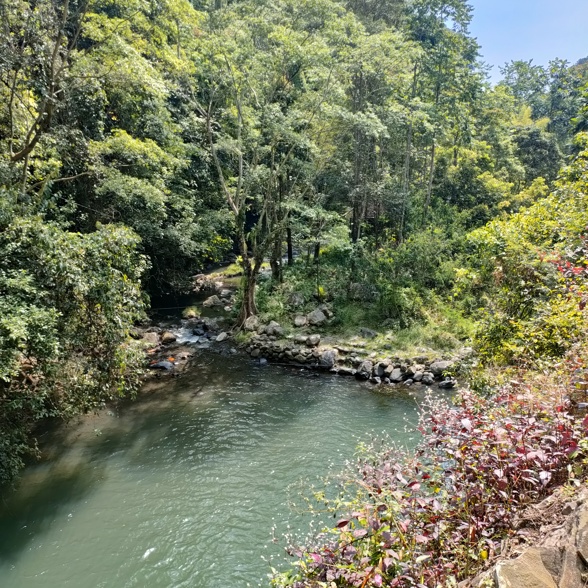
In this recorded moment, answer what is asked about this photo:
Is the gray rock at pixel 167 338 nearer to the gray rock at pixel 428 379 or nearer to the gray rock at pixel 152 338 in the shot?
the gray rock at pixel 152 338

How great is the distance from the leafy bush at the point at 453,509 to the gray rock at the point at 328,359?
10.7 m

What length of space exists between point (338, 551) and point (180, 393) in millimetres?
10059

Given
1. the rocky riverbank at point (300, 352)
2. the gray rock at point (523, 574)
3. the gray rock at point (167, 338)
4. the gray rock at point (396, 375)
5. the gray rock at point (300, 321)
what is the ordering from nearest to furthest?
the gray rock at point (523, 574) < the gray rock at point (396, 375) < the rocky riverbank at point (300, 352) < the gray rock at point (167, 338) < the gray rock at point (300, 321)

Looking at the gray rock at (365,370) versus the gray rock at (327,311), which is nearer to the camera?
the gray rock at (365,370)

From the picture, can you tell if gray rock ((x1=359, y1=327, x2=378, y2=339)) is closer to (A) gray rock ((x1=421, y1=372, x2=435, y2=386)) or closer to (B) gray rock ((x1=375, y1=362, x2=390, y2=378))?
(B) gray rock ((x1=375, y1=362, x2=390, y2=378))

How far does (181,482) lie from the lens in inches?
329

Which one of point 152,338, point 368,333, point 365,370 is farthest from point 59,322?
point 368,333

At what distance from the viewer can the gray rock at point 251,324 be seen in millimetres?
17078

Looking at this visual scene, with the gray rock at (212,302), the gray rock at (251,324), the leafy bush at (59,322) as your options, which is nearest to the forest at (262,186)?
the leafy bush at (59,322)

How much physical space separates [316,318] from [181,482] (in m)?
9.96

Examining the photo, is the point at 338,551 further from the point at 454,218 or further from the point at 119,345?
the point at 454,218

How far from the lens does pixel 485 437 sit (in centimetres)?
353

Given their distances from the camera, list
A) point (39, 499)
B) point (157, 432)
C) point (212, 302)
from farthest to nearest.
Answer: point (212, 302) → point (157, 432) → point (39, 499)

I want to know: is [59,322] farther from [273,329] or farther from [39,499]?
[273,329]
